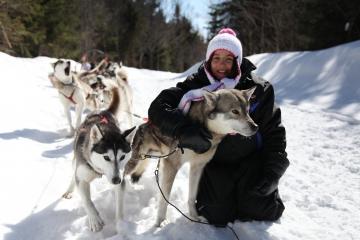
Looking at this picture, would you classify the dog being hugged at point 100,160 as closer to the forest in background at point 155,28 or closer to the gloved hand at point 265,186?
the gloved hand at point 265,186

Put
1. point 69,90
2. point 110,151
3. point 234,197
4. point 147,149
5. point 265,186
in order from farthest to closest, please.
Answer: point 69,90
point 147,149
point 234,197
point 265,186
point 110,151

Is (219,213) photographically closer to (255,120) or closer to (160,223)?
(160,223)

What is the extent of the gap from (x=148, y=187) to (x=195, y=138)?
1161 millimetres

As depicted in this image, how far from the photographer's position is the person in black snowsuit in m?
2.76

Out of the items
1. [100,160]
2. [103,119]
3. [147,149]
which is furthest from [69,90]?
[100,160]

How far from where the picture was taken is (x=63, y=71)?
612cm

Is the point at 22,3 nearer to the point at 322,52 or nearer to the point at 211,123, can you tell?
the point at 322,52

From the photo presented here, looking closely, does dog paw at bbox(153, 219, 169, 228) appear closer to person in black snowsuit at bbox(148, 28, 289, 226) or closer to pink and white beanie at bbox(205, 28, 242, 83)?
person in black snowsuit at bbox(148, 28, 289, 226)

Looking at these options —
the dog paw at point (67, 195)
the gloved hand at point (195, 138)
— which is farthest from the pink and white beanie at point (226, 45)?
the dog paw at point (67, 195)

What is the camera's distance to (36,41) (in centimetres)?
1905

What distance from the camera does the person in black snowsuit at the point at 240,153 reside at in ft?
9.07

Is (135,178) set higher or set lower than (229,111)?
lower

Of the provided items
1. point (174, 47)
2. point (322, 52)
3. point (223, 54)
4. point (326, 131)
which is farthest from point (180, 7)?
point (223, 54)

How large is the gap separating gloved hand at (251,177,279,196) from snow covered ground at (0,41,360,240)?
0.24m
